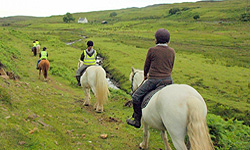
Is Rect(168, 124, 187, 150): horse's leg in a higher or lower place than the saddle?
lower

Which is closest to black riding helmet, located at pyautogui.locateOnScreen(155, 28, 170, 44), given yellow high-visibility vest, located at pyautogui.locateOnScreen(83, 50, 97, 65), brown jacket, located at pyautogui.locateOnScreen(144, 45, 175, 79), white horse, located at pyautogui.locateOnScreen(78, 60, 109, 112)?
brown jacket, located at pyautogui.locateOnScreen(144, 45, 175, 79)

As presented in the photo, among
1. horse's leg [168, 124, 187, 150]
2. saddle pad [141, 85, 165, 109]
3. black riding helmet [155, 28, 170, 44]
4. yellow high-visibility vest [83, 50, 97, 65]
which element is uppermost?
black riding helmet [155, 28, 170, 44]

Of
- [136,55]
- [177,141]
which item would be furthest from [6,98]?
[136,55]

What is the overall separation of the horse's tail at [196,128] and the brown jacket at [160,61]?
4.86 feet

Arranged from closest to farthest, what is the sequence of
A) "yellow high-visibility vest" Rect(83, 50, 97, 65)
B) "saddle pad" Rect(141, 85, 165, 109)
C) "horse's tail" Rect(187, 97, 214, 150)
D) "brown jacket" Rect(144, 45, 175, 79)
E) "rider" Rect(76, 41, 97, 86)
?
"horse's tail" Rect(187, 97, 214, 150)
"brown jacket" Rect(144, 45, 175, 79)
"saddle pad" Rect(141, 85, 165, 109)
"rider" Rect(76, 41, 97, 86)
"yellow high-visibility vest" Rect(83, 50, 97, 65)

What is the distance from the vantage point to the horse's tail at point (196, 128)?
3.91 meters

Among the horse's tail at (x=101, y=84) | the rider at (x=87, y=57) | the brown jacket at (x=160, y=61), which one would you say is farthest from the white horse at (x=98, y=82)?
the brown jacket at (x=160, y=61)

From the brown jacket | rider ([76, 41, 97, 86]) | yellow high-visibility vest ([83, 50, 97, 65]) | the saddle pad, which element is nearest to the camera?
the brown jacket

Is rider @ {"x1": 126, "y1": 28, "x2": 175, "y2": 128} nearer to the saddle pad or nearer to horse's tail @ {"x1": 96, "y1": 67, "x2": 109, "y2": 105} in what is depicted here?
the saddle pad

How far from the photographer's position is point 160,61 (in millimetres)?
5211

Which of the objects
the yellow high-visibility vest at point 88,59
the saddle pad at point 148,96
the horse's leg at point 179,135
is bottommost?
the horse's leg at point 179,135

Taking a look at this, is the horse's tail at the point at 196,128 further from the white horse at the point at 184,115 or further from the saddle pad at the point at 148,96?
the saddle pad at the point at 148,96

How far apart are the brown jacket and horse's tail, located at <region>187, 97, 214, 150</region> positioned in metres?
1.48

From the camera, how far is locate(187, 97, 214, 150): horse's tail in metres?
3.91
